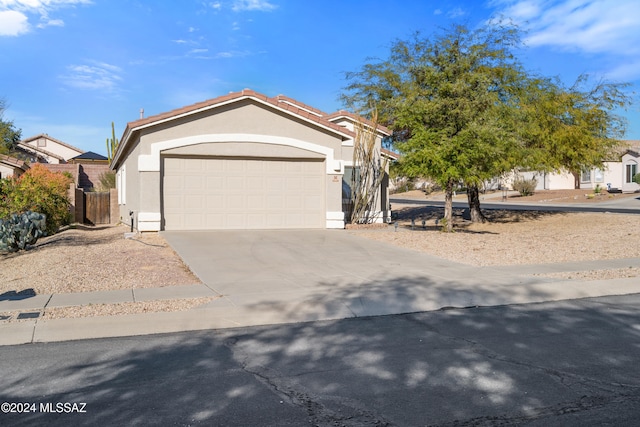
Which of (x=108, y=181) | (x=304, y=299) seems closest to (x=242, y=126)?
(x=304, y=299)

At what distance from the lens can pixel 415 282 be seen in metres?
10.3

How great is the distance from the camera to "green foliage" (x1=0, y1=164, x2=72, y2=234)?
52.6 ft

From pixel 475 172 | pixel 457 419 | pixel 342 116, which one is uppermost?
pixel 342 116

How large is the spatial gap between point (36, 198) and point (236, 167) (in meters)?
5.98

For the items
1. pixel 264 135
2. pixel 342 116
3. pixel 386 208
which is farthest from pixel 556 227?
pixel 264 135

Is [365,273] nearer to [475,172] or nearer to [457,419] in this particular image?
[457,419]

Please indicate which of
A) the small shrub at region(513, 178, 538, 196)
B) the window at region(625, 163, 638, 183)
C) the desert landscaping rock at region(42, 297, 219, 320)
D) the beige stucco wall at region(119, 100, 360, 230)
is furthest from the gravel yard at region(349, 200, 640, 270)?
Result: the window at region(625, 163, 638, 183)

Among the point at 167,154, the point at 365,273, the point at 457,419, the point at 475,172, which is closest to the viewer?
the point at 457,419

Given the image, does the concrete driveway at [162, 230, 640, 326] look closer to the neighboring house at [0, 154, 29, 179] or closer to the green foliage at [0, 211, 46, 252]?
the green foliage at [0, 211, 46, 252]

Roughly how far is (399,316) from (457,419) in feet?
12.5

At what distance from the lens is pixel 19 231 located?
14391mm

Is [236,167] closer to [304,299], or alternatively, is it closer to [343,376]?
[304,299]

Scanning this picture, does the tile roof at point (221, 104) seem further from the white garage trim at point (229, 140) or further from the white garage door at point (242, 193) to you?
the white garage door at point (242, 193)

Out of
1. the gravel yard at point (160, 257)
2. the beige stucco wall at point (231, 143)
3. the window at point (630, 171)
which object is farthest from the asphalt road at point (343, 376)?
the window at point (630, 171)
